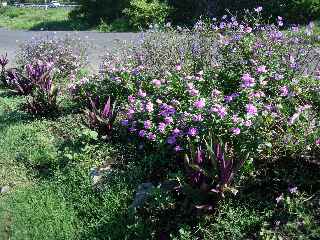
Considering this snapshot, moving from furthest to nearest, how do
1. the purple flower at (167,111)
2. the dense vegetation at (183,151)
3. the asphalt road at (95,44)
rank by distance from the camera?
the asphalt road at (95,44), the purple flower at (167,111), the dense vegetation at (183,151)

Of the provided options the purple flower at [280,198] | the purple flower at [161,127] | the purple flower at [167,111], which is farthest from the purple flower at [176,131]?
the purple flower at [280,198]

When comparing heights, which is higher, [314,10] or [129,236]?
[314,10]

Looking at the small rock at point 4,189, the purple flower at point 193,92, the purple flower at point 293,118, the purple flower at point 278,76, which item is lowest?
the small rock at point 4,189

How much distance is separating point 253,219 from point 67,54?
742 centimetres

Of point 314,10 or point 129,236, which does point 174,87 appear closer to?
point 129,236

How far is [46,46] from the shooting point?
436 inches

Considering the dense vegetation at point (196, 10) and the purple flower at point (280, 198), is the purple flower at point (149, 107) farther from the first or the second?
the dense vegetation at point (196, 10)

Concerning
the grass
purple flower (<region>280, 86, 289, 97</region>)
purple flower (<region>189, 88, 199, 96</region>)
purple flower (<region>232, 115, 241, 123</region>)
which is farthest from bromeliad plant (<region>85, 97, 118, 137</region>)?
purple flower (<region>280, 86, 289, 97</region>)

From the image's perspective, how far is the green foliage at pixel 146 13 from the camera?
804 inches

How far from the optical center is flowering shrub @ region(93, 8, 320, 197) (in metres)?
4.52

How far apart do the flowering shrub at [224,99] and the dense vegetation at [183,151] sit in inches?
0.6

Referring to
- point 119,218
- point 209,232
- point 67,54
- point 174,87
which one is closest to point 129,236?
point 119,218

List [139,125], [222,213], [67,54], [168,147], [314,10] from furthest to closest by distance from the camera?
[314,10], [67,54], [139,125], [168,147], [222,213]

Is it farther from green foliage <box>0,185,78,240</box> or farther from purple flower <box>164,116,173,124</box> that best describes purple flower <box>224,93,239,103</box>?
green foliage <box>0,185,78,240</box>
